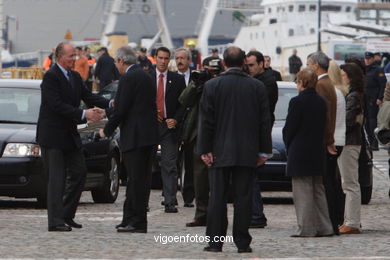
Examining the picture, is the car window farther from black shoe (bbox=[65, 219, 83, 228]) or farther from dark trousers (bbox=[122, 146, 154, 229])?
dark trousers (bbox=[122, 146, 154, 229])

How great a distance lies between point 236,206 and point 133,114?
75.9 inches

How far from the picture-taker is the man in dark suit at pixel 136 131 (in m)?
11.3

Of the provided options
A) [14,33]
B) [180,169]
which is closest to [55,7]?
[14,33]

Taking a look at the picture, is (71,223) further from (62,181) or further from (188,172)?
(188,172)

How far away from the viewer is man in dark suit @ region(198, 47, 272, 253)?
9.69 m

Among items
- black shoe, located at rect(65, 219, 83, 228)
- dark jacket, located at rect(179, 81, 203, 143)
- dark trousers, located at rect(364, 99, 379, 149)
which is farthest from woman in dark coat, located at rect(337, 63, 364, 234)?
dark trousers, located at rect(364, 99, 379, 149)

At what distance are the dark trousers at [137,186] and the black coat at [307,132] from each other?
1.32m

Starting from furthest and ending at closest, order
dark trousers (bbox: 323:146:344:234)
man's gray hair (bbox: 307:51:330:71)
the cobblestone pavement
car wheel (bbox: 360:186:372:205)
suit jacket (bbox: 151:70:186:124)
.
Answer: car wheel (bbox: 360:186:372:205), suit jacket (bbox: 151:70:186:124), man's gray hair (bbox: 307:51:330:71), dark trousers (bbox: 323:146:344:234), the cobblestone pavement

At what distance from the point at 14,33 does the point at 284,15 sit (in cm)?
5397

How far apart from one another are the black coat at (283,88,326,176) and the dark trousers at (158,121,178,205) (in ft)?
10.5

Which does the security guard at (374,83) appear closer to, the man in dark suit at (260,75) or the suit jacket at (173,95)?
the suit jacket at (173,95)

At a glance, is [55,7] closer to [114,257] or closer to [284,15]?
[284,15]

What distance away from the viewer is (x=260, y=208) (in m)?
12.3

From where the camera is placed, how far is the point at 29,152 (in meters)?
13.7
